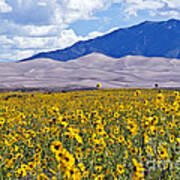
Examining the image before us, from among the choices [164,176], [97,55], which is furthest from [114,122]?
[97,55]

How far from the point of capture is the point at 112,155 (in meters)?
6.88

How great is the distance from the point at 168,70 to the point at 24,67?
63.3m

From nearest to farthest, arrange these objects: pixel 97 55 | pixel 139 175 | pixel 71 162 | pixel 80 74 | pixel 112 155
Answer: pixel 71 162 < pixel 139 175 < pixel 112 155 < pixel 80 74 < pixel 97 55

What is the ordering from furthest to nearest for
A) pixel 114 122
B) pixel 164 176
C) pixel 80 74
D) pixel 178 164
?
pixel 80 74 < pixel 114 122 < pixel 178 164 < pixel 164 176

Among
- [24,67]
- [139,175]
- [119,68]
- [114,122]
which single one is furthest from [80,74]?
[139,175]

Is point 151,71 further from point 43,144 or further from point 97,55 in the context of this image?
point 43,144

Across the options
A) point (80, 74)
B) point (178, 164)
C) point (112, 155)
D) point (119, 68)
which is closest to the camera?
point (178, 164)

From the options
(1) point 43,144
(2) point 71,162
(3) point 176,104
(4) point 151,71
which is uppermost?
(4) point 151,71

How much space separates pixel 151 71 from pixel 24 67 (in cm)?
5659

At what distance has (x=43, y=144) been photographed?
906 cm

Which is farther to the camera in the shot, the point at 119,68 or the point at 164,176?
the point at 119,68

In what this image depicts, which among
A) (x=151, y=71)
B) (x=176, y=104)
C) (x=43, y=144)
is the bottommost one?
(x=43, y=144)

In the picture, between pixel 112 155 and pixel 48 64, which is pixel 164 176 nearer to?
pixel 112 155

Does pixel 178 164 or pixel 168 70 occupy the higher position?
pixel 168 70
